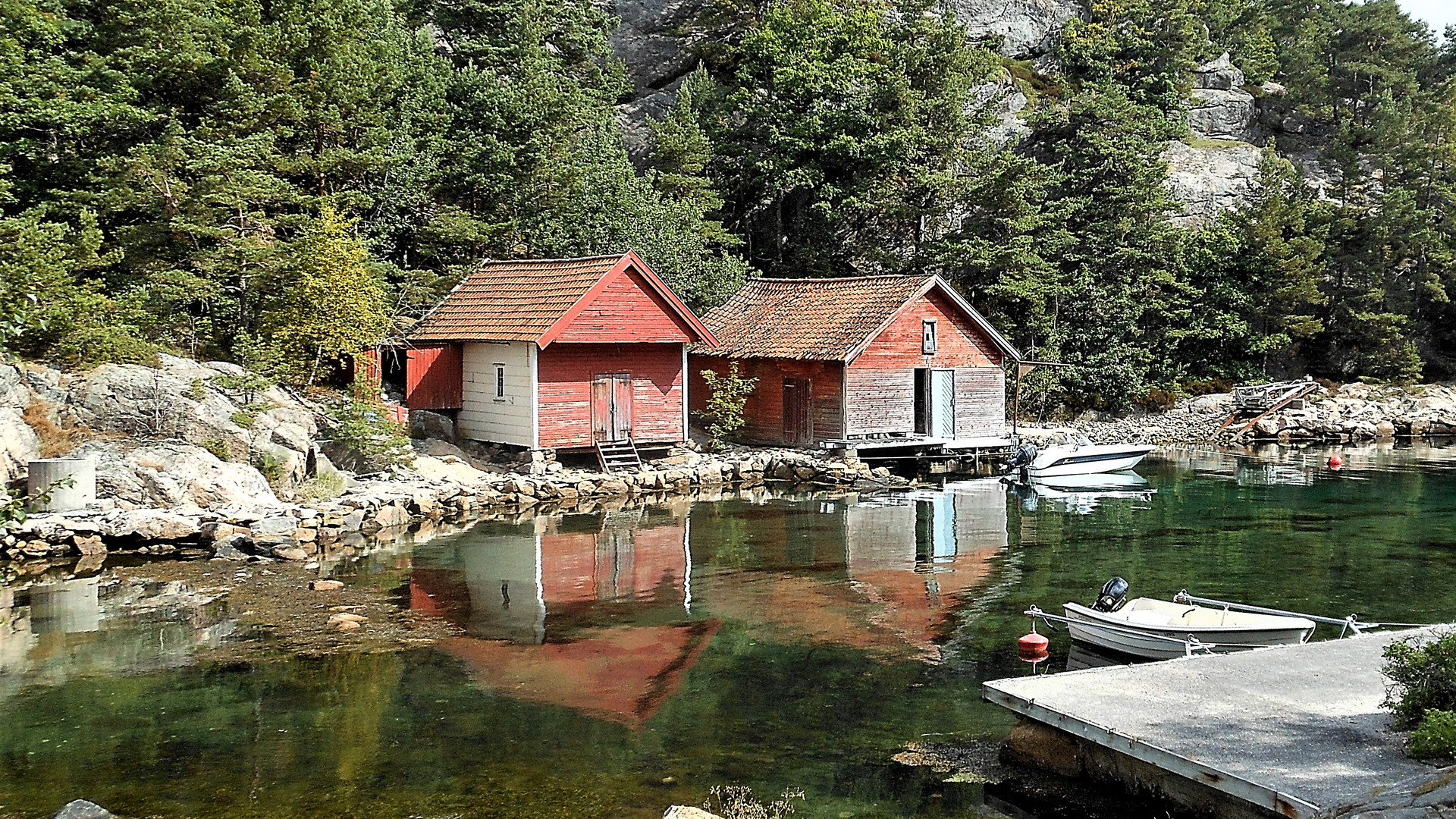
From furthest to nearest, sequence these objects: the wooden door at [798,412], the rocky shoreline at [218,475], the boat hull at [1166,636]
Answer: the wooden door at [798,412], the rocky shoreline at [218,475], the boat hull at [1166,636]

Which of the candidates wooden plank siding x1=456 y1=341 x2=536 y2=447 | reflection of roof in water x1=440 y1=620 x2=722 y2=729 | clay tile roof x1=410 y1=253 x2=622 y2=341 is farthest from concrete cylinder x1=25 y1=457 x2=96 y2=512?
wooden plank siding x1=456 y1=341 x2=536 y2=447

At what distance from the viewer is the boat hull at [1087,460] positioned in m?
35.3

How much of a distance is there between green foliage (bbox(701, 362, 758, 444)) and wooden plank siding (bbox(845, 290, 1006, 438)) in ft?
10.9

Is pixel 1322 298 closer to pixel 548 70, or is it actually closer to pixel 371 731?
pixel 548 70

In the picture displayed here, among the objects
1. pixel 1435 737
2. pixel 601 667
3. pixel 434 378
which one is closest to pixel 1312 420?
pixel 434 378

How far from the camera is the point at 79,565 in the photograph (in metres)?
21.7

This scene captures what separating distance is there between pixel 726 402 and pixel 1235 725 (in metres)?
26.2

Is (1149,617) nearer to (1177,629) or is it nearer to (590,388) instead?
(1177,629)

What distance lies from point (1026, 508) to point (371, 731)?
67.0 feet

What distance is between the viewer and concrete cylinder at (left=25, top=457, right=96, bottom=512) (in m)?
22.5

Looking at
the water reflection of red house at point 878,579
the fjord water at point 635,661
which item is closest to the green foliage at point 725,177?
the fjord water at point 635,661

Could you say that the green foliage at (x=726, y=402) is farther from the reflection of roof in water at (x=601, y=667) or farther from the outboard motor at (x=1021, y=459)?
the reflection of roof in water at (x=601, y=667)

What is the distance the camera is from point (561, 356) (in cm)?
3184

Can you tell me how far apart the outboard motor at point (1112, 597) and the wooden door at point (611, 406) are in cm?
1813
